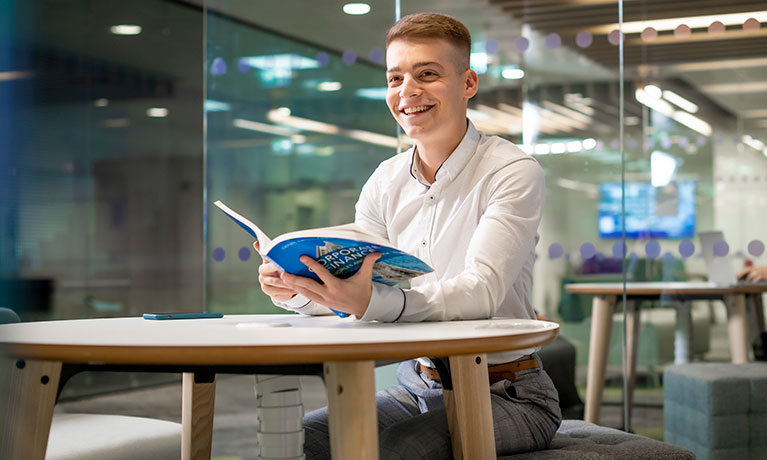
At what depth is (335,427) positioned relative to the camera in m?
1.02

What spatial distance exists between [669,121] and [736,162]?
1.07 ft

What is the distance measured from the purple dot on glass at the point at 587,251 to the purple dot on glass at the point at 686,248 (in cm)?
36

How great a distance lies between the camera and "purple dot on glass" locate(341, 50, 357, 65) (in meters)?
3.96

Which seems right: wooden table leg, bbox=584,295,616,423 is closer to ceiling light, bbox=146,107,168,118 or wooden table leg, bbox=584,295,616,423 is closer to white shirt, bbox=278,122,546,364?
white shirt, bbox=278,122,546,364

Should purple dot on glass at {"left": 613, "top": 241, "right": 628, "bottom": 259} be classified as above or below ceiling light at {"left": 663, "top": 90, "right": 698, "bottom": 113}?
below

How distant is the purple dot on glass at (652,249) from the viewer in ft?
11.5

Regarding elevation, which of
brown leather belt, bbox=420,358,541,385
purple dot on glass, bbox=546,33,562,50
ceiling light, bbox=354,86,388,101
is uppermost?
purple dot on glass, bbox=546,33,562,50

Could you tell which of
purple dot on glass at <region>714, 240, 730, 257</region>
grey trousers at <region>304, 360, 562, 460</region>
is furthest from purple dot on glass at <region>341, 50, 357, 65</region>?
grey trousers at <region>304, 360, 562, 460</region>

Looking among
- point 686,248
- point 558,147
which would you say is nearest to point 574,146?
point 558,147

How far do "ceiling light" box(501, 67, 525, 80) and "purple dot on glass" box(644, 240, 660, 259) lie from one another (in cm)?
96

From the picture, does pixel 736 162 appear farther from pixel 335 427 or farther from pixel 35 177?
pixel 35 177

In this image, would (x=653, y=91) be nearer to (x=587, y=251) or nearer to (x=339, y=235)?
(x=587, y=251)

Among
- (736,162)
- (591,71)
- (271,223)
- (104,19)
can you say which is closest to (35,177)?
(104,19)

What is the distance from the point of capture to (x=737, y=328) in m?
Answer: 3.35
